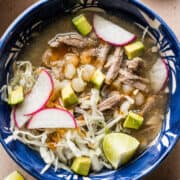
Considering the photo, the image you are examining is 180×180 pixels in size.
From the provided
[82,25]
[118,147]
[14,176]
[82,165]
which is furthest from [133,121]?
[14,176]

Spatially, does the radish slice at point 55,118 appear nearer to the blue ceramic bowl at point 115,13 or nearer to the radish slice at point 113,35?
the blue ceramic bowl at point 115,13

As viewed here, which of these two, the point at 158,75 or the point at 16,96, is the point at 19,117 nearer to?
the point at 16,96

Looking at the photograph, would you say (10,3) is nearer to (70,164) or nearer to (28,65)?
(28,65)

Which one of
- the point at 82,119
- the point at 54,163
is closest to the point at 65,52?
the point at 82,119

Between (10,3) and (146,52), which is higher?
(10,3)

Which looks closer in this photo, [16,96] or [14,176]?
[16,96]

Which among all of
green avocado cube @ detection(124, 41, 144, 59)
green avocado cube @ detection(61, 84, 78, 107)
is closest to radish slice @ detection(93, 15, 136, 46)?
green avocado cube @ detection(124, 41, 144, 59)
